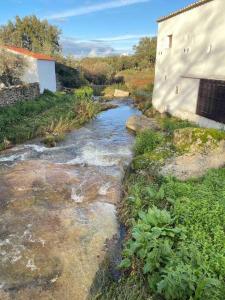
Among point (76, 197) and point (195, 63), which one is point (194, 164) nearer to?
point (76, 197)

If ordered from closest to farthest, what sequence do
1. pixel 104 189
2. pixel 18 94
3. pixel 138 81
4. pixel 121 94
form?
pixel 104 189 < pixel 18 94 < pixel 121 94 < pixel 138 81

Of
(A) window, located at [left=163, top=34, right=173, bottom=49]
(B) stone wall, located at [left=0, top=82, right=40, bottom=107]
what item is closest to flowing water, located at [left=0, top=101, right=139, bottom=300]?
(B) stone wall, located at [left=0, top=82, right=40, bottom=107]

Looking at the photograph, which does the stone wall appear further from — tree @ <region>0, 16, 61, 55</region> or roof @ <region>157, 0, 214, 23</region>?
tree @ <region>0, 16, 61, 55</region>

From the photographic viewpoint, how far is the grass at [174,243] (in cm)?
433

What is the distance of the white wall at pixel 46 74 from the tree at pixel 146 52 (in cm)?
2481

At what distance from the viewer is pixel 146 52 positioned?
48094 mm

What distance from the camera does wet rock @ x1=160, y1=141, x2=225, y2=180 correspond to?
840 cm

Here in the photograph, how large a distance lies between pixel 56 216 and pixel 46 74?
19.7 metres

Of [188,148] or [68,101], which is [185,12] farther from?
[68,101]

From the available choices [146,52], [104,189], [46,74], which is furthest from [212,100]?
[146,52]

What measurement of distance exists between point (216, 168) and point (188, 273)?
4889 mm

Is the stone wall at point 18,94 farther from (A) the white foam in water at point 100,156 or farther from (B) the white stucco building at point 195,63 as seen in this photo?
(B) the white stucco building at point 195,63

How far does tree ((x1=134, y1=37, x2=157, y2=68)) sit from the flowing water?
1497 inches

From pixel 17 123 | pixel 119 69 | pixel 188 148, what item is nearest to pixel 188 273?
pixel 188 148
